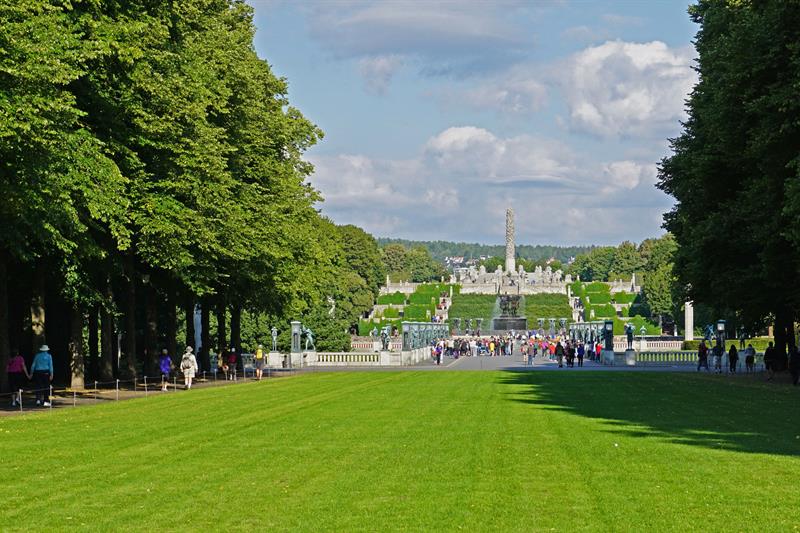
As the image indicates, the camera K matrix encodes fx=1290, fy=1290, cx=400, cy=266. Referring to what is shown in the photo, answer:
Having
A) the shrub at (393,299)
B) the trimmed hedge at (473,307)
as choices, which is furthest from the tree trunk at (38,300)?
the shrub at (393,299)

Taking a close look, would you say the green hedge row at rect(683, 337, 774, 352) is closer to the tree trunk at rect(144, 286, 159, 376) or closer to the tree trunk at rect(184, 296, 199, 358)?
the tree trunk at rect(184, 296, 199, 358)

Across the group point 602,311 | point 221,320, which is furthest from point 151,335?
point 602,311

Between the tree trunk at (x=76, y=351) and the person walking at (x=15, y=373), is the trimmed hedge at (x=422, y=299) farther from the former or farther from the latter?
the person walking at (x=15, y=373)

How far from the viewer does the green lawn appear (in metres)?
13.7

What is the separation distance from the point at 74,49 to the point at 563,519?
19.2m

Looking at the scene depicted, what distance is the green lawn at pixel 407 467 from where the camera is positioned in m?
13.7

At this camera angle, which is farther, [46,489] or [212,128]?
[212,128]

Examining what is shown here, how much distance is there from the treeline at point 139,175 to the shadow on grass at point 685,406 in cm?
1117

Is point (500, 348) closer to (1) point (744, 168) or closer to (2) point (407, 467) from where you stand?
(1) point (744, 168)

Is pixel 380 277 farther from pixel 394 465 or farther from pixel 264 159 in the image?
pixel 394 465

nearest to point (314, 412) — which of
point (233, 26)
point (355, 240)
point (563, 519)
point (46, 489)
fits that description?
point (46, 489)

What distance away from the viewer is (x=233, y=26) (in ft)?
178

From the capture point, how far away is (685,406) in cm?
3186

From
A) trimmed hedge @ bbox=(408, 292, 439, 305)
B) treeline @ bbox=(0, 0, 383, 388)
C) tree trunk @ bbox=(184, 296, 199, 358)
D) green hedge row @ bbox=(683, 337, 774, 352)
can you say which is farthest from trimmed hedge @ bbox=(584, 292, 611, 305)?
tree trunk @ bbox=(184, 296, 199, 358)
